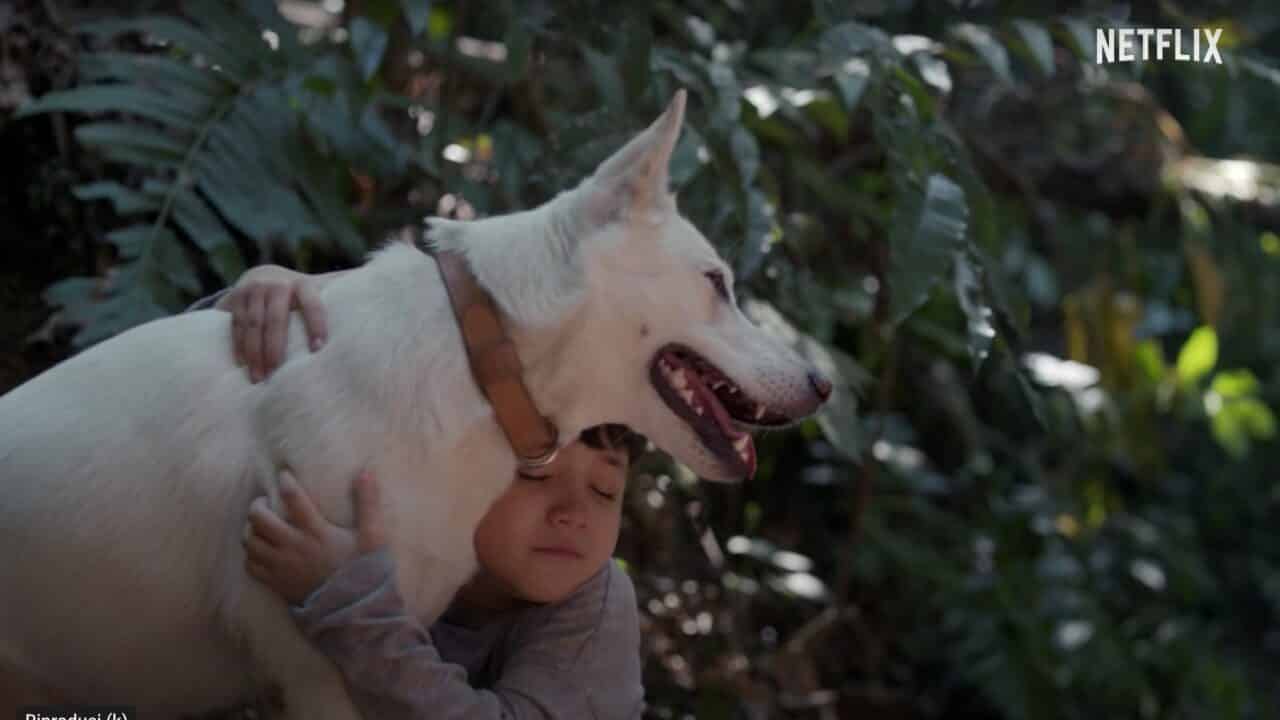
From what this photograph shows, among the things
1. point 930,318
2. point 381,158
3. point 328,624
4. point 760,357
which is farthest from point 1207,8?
point 328,624

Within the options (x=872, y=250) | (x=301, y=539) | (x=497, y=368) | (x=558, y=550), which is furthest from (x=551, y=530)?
(x=872, y=250)

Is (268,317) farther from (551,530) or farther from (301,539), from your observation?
(551,530)

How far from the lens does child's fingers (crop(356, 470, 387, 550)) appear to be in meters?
1.71

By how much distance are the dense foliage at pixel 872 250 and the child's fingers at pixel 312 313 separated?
0.72 metres

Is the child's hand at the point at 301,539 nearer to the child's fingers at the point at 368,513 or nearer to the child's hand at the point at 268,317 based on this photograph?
the child's fingers at the point at 368,513

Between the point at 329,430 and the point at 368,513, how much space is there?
12 cm

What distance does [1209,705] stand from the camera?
4.61 m

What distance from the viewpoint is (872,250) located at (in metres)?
4.20

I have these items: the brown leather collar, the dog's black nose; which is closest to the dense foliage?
the dog's black nose

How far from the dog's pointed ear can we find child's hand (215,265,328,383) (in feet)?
Result: 1.32

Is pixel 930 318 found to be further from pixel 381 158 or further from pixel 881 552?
pixel 381 158

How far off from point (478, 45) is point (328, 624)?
2.13m

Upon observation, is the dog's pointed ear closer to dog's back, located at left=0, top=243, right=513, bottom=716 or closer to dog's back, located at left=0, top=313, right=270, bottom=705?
dog's back, located at left=0, top=243, right=513, bottom=716

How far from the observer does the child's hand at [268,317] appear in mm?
1825
